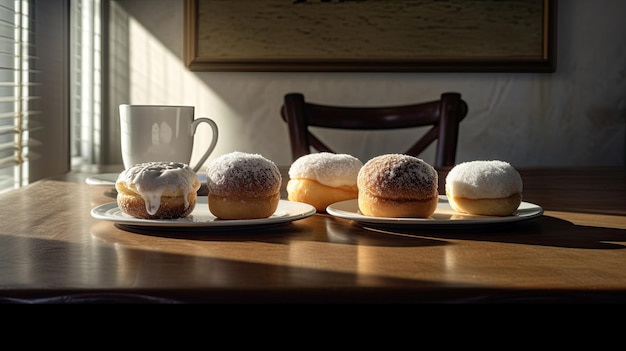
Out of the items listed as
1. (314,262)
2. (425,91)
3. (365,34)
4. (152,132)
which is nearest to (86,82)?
(365,34)

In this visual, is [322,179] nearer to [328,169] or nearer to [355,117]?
[328,169]

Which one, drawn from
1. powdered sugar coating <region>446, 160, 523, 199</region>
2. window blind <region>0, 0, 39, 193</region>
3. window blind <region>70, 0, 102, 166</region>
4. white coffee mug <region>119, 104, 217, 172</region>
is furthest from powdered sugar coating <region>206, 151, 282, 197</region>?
window blind <region>70, 0, 102, 166</region>

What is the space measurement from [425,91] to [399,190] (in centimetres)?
145

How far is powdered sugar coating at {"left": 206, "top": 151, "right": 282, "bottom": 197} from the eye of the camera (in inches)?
27.5

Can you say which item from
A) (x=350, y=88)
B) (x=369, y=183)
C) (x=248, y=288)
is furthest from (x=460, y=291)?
(x=350, y=88)

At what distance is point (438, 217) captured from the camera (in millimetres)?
735

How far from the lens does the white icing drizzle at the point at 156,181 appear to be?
682 millimetres

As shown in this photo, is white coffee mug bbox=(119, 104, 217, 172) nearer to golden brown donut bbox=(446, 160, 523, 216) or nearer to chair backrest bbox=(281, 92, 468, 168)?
golden brown donut bbox=(446, 160, 523, 216)

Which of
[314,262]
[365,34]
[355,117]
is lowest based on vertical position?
[314,262]

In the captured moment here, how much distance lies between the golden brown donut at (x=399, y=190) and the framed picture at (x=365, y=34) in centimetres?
137

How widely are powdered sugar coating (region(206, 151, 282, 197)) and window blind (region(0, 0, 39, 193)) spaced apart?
2.70 feet

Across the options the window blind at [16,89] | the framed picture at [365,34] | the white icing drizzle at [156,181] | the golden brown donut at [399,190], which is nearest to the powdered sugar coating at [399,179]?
the golden brown donut at [399,190]

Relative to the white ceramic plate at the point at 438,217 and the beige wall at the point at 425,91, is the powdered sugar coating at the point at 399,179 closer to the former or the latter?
the white ceramic plate at the point at 438,217

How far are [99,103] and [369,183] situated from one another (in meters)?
1.52
